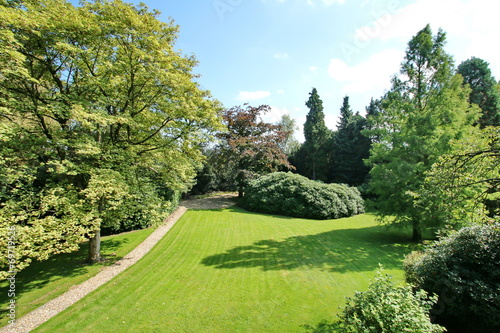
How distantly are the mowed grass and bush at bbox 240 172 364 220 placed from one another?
200 inches

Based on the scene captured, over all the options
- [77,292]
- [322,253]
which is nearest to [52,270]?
[77,292]

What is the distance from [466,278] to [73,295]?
1105cm

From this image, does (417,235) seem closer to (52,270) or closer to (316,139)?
(52,270)

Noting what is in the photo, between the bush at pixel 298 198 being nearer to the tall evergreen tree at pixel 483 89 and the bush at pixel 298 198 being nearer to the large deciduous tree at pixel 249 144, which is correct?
the large deciduous tree at pixel 249 144

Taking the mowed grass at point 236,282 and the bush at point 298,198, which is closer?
the mowed grass at point 236,282

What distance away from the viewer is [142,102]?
9984 mm

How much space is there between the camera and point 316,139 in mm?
36156

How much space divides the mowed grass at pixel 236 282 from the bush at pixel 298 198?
5090 millimetres

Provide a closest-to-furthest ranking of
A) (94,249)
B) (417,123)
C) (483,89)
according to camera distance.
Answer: (94,249) < (417,123) < (483,89)

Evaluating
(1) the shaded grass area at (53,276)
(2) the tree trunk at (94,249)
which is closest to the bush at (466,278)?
(1) the shaded grass area at (53,276)

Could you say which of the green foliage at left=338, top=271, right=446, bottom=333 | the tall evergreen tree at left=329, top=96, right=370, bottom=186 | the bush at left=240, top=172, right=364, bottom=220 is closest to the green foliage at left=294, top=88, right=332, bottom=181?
the tall evergreen tree at left=329, top=96, right=370, bottom=186

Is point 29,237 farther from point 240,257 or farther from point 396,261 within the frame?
point 396,261

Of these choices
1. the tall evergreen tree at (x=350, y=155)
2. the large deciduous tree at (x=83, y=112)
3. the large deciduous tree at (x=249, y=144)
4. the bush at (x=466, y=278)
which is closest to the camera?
the bush at (x=466, y=278)

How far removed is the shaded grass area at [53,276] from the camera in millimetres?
6978
